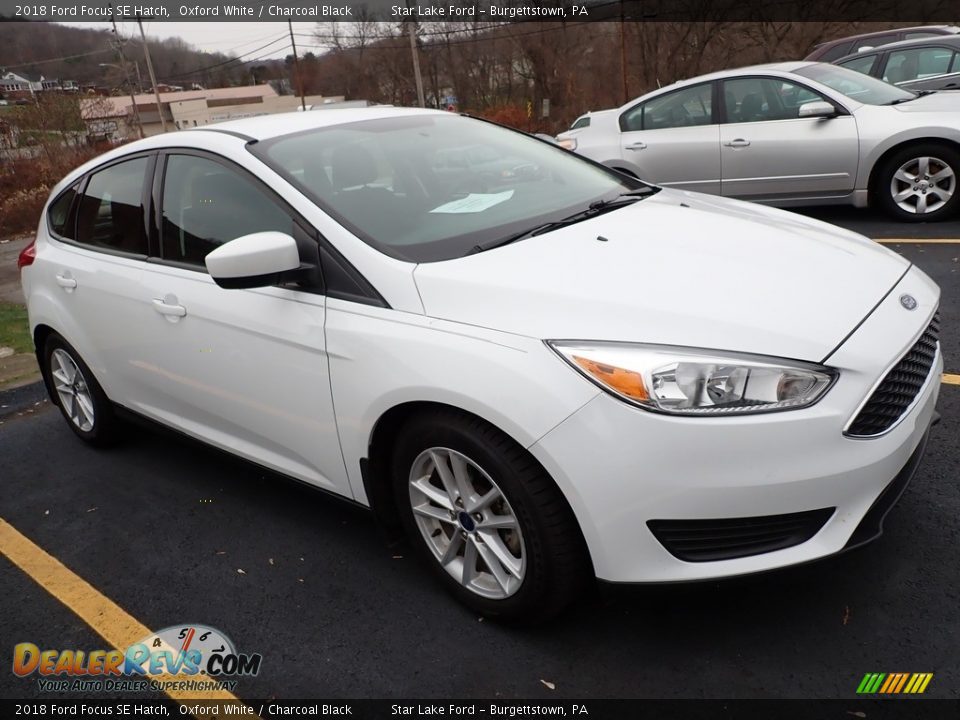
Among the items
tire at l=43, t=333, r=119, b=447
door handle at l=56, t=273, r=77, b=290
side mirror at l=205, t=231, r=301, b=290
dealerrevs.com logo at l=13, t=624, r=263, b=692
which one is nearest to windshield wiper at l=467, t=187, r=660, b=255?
side mirror at l=205, t=231, r=301, b=290

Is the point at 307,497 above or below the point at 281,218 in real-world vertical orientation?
below

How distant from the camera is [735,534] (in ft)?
6.98

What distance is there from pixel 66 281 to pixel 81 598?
1653mm

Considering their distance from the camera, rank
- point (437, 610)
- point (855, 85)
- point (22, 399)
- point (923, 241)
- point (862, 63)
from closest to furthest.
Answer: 1. point (437, 610)
2. point (22, 399)
3. point (923, 241)
4. point (855, 85)
5. point (862, 63)

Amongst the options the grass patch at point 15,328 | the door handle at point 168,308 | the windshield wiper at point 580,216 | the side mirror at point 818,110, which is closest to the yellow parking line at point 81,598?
the door handle at point 168,308

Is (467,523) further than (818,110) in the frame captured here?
No

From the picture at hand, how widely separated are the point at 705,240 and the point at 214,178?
1.93 meters

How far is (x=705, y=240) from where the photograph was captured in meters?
2.75

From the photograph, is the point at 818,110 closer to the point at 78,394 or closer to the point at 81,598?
the point at 78,394

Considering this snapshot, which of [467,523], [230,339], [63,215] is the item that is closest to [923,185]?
[467,523]

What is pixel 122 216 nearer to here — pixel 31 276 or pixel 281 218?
pixel 31 276

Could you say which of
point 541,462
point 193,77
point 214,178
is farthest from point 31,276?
point 193,77
